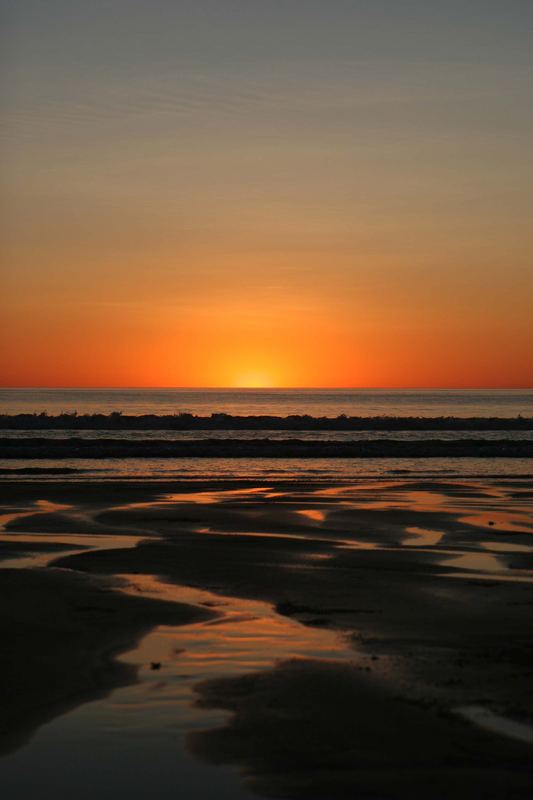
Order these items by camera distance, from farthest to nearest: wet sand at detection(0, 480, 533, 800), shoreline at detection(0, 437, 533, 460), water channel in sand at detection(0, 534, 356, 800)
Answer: shoreline at detection(0, 437, 533, 460), wet sand at detection(0, 480, 533, 800), water channel in sand at detection(0, 534, 356, 800)

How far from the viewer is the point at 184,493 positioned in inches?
1066

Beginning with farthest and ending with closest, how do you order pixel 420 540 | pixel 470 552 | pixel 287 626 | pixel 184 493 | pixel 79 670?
1. pixel 184 493
2. pixel 420 540
3. pixel 470 552
4. pixel 287 626
5. pixel 79 670

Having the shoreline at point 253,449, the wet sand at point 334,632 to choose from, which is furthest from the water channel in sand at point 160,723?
the shoreline at point 253,449

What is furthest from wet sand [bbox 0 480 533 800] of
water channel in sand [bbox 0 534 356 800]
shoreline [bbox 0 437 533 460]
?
shoreline [bbox 0 437 533 460]

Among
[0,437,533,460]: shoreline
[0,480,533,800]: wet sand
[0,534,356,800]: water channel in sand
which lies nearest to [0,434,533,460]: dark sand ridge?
[0,437,533,460]: shoreline

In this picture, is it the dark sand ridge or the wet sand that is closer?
the wet sand

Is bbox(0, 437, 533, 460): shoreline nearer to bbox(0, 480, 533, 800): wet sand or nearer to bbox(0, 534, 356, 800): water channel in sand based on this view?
bbox(0, 480, 533, 800): wet sand

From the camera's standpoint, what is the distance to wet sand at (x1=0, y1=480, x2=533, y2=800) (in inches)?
268

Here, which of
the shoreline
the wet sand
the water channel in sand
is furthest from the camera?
the shoreline

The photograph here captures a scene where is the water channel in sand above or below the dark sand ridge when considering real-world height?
below

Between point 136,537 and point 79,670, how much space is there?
30.1 ft

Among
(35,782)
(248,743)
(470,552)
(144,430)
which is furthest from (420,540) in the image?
(144,430)

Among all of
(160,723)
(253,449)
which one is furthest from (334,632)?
(253,449)

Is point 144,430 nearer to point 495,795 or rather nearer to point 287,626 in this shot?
point 287,626
